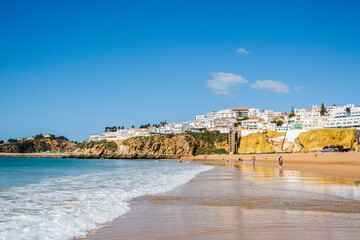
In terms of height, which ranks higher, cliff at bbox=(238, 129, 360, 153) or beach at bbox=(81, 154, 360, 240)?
cliff at bbox=(238, 129, 360, 153)

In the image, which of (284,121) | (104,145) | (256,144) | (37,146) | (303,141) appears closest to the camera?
(303,141)

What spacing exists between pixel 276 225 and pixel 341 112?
81.9 metres

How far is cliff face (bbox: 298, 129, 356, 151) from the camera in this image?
194 feet

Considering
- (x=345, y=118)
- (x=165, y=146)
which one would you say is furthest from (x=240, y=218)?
(x=165, y=146)

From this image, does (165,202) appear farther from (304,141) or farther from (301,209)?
(304,141)

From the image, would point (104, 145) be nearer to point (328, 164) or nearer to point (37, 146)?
point (37, 146)

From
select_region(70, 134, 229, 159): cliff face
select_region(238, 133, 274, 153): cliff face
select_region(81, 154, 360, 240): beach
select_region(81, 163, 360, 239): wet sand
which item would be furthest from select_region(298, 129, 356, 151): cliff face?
select_region(81, 163, 360, 239): wet sand

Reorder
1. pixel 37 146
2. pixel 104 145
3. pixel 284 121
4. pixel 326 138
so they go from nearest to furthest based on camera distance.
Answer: pixel 326 138
pixel 284 121
pixel 104 145
pixel 37 146

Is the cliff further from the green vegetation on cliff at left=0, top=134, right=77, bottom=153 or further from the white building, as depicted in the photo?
the green vegetation on cliff at left=0, top=134, right=77, bottom=153

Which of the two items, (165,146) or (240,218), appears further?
(165,146)

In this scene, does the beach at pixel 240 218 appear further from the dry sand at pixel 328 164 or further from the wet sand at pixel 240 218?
the dry sand at pixel 328 164

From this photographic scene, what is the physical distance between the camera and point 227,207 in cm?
785

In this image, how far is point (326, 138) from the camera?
62688 mm

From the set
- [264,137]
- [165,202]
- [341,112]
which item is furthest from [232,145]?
[165,202]
